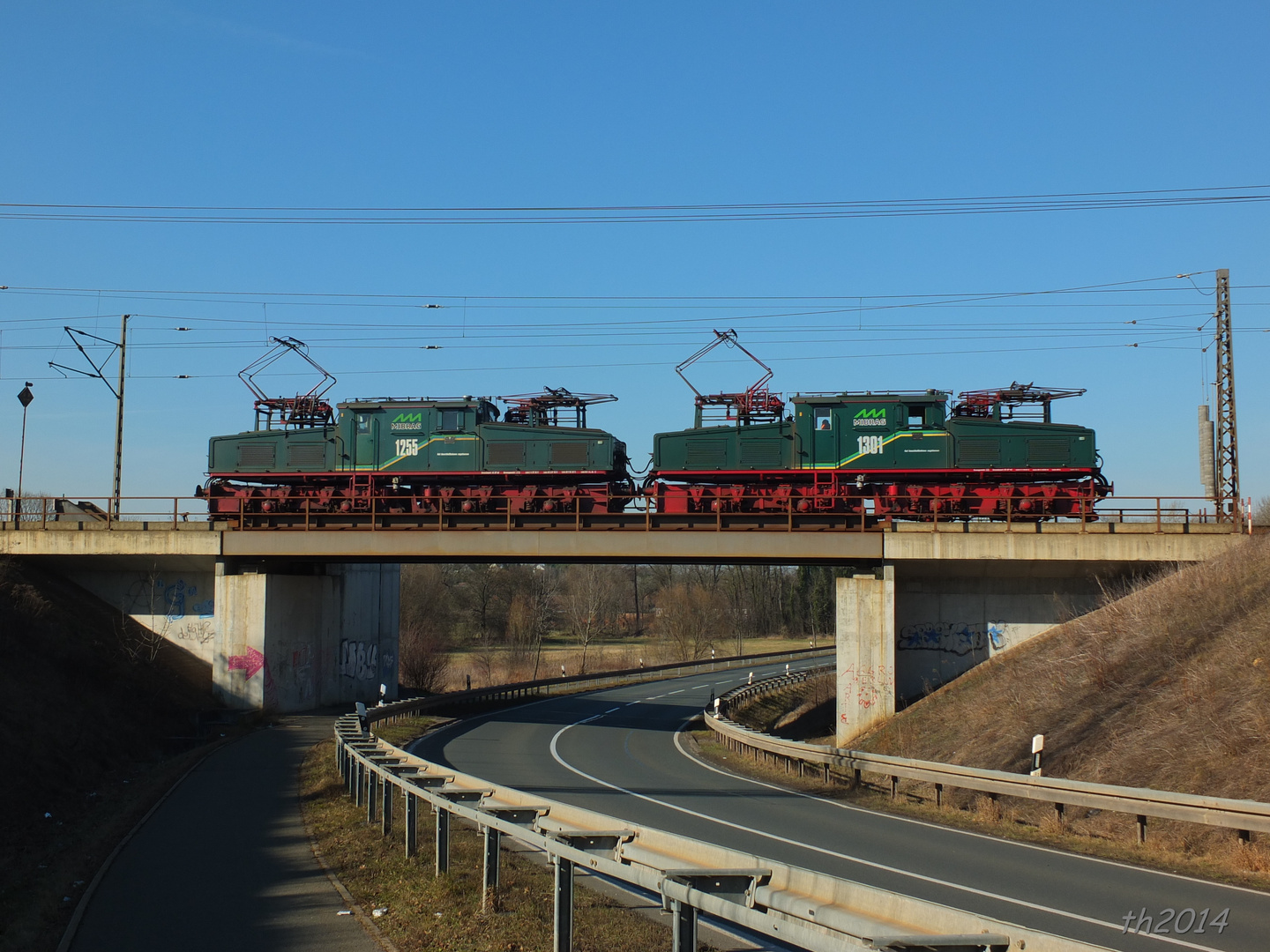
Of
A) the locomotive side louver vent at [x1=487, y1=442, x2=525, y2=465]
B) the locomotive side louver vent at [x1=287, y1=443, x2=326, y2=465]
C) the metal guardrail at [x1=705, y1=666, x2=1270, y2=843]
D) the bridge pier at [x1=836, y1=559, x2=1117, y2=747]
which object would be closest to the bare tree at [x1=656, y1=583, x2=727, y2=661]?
the locomotive side louver vent at [x1=487, y1=442, x2=525, y2=465]

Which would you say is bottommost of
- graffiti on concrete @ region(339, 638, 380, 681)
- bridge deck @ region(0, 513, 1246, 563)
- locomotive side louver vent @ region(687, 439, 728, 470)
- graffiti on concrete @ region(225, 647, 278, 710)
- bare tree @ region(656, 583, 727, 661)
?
bare tree @ region(656, 583, 727, 661)

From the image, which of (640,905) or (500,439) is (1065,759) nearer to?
(640,905)

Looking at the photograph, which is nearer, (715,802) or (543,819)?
(543,819)

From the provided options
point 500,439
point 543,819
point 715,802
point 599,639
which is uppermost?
point 500,439

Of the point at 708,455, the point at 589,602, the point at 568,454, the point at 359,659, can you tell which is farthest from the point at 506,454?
the point at 589,602

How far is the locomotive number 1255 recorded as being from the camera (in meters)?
30.9

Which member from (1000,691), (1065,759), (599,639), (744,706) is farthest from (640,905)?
(599,639)

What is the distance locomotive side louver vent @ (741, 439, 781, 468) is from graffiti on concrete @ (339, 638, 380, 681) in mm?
15560

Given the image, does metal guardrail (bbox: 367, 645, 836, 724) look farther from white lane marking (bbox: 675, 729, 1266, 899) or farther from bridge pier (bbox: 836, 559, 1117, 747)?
bridge pier (bbox: 836, 559, 1117, 747)

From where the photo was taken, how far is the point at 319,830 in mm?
12617

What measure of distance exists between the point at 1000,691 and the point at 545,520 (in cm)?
1512

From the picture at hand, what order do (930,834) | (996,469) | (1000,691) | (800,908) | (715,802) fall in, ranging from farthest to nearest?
(996,469) → (1000,691) → (715,802) → (930,834) → (800,908)

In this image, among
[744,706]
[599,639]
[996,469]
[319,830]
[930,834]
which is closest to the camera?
[319,830]

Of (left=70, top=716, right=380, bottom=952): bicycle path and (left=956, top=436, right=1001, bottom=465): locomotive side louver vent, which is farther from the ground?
(left=956, top=436, right=1001, bottom=465): locomotive side louver vent
